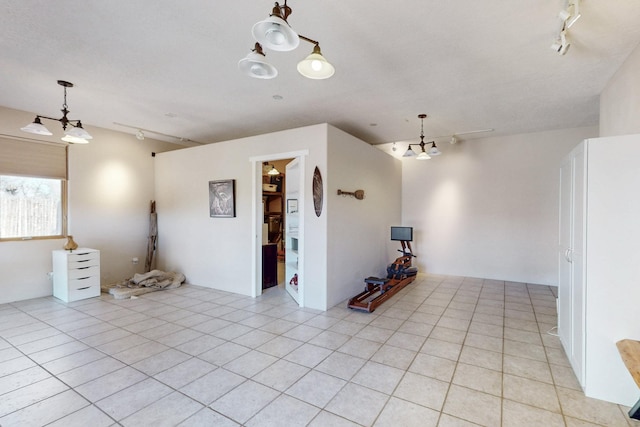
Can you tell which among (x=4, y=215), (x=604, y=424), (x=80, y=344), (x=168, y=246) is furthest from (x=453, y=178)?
(x=4, y=215)

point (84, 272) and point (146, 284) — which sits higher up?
point (84, 272)

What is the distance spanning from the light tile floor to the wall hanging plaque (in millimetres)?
1532

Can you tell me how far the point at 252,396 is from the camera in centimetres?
236

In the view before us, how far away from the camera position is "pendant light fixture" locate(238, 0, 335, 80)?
1687 millimetres

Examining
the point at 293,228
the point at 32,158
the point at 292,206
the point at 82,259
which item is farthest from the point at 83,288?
the point at 292,206

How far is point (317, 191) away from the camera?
14.5 ft

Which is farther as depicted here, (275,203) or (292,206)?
(275,203)

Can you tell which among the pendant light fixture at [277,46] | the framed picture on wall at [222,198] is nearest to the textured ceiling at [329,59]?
the pendant light fixture at [277,46]

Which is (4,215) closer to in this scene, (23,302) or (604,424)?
(23,302)

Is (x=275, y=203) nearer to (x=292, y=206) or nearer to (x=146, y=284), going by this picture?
(x=292, y=206)

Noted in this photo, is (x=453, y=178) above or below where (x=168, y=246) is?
above

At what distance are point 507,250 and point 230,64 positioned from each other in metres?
6.23

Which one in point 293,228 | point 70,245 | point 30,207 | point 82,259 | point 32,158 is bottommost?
point 82,259

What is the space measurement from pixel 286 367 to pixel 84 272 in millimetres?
4296
